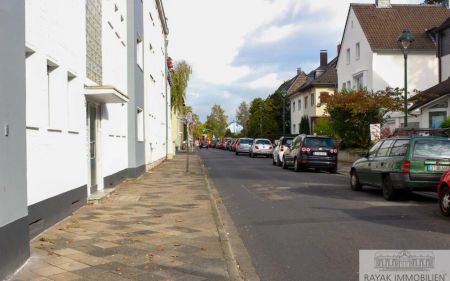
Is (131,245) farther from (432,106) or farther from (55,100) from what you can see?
(432,106)

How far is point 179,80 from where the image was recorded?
46.8 metres

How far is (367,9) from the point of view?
137 feet

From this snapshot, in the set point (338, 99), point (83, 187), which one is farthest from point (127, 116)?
point (338, 99)

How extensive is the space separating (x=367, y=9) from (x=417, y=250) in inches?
1489

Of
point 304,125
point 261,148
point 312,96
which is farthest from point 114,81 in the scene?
point 304,125

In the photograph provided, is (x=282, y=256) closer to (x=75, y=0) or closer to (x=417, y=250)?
(x=417, y=250)

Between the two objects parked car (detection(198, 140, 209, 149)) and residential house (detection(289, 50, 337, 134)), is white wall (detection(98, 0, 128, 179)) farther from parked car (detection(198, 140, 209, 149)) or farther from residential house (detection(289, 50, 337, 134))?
parked car (detection(198, 140, 209, 149))

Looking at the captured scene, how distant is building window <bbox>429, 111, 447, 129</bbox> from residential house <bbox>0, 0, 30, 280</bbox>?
24.0 m

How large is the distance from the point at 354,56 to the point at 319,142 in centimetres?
1973

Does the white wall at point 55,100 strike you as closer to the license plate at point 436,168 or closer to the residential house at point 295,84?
the license plate at point 436,168

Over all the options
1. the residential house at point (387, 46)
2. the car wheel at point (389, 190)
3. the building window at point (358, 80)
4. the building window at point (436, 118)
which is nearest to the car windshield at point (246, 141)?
the residential house at point (387, 46)

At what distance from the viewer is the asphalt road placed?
6633 mm

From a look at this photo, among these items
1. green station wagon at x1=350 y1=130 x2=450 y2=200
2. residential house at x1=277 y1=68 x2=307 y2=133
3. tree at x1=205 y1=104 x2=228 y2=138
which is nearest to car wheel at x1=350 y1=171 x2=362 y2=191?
green station wagon at x1=350 y1=130 x2=450 y2=200

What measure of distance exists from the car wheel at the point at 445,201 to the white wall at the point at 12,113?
7549 millimetres
